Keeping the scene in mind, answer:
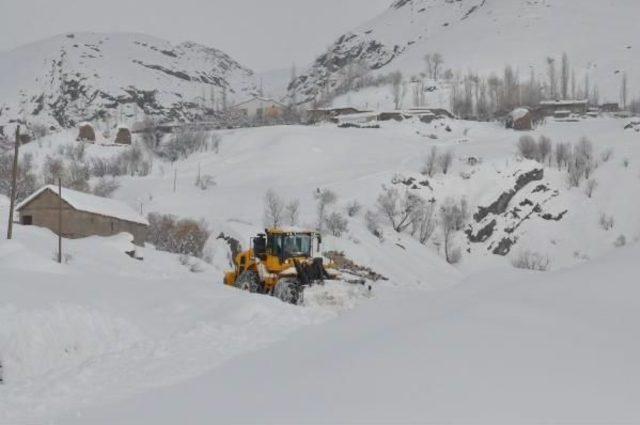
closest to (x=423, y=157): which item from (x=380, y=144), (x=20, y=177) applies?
(x=380, y=144)

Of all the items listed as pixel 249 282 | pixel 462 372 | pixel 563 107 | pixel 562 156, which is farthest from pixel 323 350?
pixel 563 107

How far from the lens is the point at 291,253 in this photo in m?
24.1

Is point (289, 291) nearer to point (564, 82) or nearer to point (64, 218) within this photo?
point (64, 218)

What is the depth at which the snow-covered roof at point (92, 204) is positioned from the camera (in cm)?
5006

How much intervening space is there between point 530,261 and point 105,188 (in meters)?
45.2

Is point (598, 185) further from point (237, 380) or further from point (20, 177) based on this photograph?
point (237, 380)

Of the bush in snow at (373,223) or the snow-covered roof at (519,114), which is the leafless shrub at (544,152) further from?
the bush in snow at (373,223)

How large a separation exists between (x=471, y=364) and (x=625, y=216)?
3022 inches

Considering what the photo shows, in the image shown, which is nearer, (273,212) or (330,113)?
(273,212)

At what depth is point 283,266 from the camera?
78.6ft

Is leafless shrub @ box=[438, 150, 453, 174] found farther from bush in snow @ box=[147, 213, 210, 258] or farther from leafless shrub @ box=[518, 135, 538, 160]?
bush in snow @ box=[147, 213, 210, 258]

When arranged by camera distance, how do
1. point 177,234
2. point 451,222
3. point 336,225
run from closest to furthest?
point 177,234 → point 336,225 → point 451,222

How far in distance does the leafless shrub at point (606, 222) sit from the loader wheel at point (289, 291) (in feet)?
204

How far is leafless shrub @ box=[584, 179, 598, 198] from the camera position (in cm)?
A: 8306
